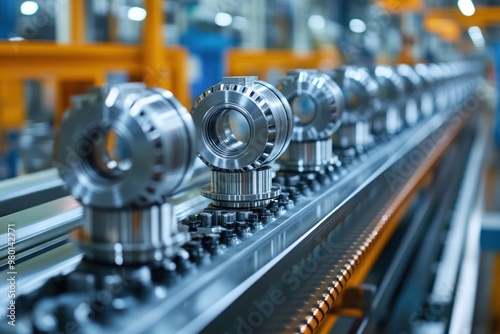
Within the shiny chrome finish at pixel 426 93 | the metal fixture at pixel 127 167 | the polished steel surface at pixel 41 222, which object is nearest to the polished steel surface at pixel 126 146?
the metal fixture at pixel 127 167

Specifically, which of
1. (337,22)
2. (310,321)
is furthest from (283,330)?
(337,22)

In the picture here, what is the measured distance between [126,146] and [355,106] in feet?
4.38

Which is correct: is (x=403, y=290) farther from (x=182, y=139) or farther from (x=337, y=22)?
(x=337, y=22)

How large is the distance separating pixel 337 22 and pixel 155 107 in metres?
8.93

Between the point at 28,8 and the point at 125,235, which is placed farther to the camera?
the point at 28,8

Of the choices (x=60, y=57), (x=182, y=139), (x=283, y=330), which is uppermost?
(x=60, y=57)

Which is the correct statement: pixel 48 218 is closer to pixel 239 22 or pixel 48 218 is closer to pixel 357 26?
pixel 239 22

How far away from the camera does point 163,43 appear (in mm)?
3477

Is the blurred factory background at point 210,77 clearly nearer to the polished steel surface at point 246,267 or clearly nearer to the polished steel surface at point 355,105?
the polished steel surface at point 246,267

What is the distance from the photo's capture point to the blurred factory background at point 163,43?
274cm

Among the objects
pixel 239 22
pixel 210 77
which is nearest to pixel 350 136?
pixel 210 77

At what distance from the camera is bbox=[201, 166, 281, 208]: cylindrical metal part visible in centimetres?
106

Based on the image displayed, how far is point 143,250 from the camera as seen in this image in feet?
2.50

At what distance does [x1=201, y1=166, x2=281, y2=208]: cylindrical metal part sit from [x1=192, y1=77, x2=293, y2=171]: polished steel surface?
0.02 meters
